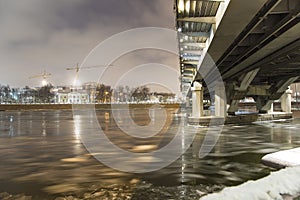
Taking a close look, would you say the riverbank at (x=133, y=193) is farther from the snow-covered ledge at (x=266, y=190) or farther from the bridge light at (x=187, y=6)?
the bridge light at (x=187, y=6)

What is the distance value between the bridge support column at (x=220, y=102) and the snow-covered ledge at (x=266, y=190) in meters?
24.5

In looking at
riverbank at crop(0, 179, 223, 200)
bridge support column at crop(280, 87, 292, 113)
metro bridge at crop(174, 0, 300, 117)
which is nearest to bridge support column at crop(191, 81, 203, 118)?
metro bridge at crop(174, 0, 300, 117)

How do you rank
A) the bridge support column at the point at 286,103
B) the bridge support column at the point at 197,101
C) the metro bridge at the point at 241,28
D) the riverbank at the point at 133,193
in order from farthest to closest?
the bridge support column at the point at 286,103
the bridge support column at the point at 197,101
the metro bridge at the point at 241,28
the riverbank at the point at 133,193

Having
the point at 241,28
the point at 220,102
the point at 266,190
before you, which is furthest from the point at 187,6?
the point at 220,102

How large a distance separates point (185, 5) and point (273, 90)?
1202 inches

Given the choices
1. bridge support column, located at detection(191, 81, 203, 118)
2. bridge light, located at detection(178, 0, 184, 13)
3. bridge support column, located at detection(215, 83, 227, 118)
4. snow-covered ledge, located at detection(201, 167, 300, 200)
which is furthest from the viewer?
bridge support column, located at detection(191, 81, 203, 118)

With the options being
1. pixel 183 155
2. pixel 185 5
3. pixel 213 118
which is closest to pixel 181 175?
pixel 183 155

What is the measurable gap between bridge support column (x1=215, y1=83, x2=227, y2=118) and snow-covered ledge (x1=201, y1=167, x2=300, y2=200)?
24.5 meters

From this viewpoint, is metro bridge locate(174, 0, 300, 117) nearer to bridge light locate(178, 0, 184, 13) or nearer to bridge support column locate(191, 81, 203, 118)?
bridge light locate(178, 0, 184, 13)

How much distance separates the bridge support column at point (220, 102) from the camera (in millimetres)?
31008

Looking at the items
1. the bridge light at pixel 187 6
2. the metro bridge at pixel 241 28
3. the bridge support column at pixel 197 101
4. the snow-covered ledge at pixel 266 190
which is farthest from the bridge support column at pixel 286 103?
the snow-covered ledge at pixel 266 190

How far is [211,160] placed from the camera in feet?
37.4

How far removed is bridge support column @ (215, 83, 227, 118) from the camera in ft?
102

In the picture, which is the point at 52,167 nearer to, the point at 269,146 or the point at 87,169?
the point at 87,169
